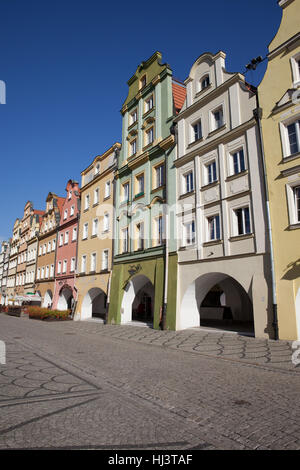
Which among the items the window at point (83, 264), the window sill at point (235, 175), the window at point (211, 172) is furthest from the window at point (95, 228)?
the window sill at point (235, 175)

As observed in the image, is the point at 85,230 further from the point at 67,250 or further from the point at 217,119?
the point at 217,119

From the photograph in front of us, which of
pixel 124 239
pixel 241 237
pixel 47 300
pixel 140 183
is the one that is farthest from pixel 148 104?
pixel 47 300

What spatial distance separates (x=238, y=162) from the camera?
1545 cm

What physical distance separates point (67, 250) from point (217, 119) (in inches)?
848

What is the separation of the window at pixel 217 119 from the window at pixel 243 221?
509 centimetres

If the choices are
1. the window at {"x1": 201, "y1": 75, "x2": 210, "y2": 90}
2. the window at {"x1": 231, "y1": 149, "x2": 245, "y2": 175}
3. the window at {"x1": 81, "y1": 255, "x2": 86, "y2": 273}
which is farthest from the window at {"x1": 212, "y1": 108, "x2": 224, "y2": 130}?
the window at {"x1": 81, "y1": 255, "x2": 86, "y2": 273}

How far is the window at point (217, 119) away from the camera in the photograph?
17.1 metres

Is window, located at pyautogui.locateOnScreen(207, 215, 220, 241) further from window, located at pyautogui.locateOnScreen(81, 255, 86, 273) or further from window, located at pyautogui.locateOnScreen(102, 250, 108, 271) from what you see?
window, located at pyautogui.locateOnScreen(81, 255, 86, 273)

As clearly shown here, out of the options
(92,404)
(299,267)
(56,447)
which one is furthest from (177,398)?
(299,267)

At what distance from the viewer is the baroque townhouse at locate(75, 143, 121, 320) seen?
2566 centimetres

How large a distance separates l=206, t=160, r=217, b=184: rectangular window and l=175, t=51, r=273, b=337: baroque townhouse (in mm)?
26
